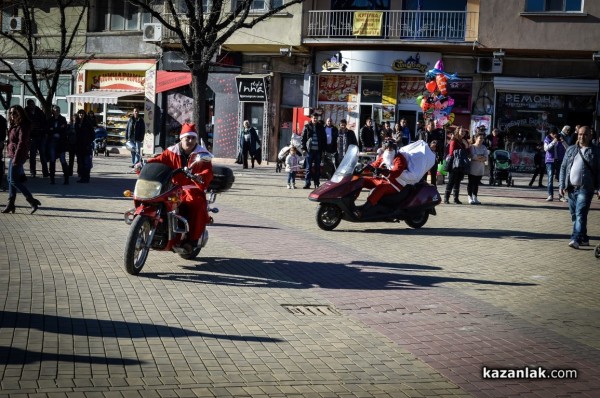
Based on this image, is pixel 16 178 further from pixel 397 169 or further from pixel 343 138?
pixel 343 138

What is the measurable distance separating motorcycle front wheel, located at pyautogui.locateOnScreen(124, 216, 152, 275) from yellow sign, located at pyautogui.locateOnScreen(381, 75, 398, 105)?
82.8 ft

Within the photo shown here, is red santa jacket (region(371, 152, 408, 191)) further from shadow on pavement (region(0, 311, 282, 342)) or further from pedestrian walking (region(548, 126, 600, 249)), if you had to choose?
shadow on pavement (region(0, 311, 282, 342))

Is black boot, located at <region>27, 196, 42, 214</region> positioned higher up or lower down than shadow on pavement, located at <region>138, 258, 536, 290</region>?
higher up

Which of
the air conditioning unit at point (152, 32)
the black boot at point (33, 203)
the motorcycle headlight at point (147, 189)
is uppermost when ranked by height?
the air conditioning unit at point (152, 32)

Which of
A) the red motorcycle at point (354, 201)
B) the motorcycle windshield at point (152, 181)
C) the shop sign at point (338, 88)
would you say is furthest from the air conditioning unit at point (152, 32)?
the motorcycle windshield at point (152, 181)

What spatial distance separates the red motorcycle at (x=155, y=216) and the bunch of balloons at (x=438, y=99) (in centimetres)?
1709

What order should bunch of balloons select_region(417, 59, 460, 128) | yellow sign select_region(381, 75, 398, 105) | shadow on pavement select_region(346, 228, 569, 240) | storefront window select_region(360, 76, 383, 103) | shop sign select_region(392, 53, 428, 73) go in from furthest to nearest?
storefront window select_region(360, 76, 383, 103) → yellow sign select_region(381, 75, 398, 105) → shop sign select_region(392, 53, 428, 73) → bunch of balloons select_region(417, 59, 460, 128) → shadow on pavement select_region(346, 228, 569, 240)

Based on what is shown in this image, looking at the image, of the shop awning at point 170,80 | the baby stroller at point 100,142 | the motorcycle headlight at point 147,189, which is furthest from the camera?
the shop awning at point 170,80

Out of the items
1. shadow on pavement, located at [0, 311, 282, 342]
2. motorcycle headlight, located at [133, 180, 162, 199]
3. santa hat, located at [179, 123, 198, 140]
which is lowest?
shadow on pavement, located at [0, 311, 282, 342]

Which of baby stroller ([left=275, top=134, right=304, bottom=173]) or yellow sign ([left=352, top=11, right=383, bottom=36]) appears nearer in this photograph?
baby stroller ([left=275, top=134, right=304, bottom=173])

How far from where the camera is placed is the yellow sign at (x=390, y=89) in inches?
1348

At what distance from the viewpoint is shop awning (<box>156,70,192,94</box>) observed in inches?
1513

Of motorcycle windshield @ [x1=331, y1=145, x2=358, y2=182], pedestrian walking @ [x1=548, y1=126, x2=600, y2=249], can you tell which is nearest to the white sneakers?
motorcycle windshield @ [x1=331, y1=145, x2=358, y2=182]

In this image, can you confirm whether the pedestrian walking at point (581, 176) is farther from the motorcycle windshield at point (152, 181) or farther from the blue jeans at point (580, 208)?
the motorcycle windshield at point (152, 181)
